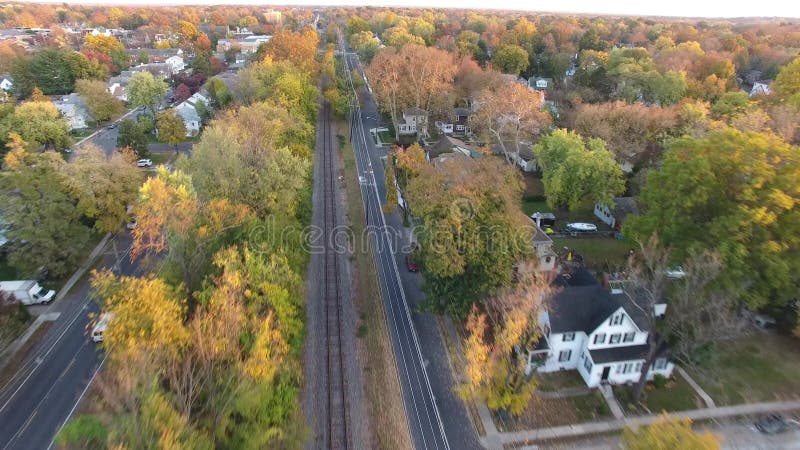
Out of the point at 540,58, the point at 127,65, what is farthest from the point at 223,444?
the point at 127,65

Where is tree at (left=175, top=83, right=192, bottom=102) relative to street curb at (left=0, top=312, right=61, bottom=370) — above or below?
above

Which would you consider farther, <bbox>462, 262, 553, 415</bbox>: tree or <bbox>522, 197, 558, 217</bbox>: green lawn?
<bbox>522, 197, 558, 217</bbox>: green lawn

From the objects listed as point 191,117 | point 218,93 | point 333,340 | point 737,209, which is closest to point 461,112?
point 218,93

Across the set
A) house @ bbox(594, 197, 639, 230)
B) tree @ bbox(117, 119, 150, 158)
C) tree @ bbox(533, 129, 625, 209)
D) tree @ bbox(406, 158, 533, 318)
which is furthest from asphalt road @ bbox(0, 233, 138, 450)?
house @ bbox(594, 197, 639, 230)

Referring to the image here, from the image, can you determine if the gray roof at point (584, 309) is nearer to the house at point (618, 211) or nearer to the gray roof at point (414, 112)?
the house at point (618, 211)

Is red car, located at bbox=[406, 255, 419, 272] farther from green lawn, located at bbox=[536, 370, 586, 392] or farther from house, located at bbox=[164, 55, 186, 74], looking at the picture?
house, located at bbox=[164, 55, 186, 74]

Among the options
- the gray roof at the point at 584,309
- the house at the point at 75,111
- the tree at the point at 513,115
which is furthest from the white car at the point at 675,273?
the house at the point at 75,111
